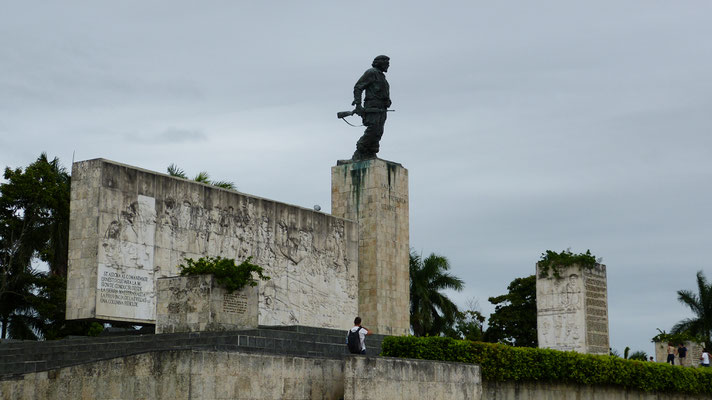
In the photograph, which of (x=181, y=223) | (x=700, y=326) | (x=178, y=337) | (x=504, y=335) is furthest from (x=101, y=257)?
(x=700, y=326)

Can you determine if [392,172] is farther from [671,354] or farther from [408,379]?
[408,379]

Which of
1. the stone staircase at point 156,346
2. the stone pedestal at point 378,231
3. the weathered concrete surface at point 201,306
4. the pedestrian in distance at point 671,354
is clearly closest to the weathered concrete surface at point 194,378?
the stone staircase at point 156,346

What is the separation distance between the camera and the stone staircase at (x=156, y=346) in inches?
583

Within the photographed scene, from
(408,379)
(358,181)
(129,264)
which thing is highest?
(358,181)

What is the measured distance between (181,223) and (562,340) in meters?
8.43

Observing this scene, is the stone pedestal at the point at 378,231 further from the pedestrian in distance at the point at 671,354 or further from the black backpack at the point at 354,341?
the black backpack at the point at 354,341

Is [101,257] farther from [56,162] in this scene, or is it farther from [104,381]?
[56,162]

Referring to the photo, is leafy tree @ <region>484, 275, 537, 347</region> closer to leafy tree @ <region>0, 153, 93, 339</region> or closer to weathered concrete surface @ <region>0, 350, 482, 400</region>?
leafy tree @ <region>0, 153, 93, 339</region>

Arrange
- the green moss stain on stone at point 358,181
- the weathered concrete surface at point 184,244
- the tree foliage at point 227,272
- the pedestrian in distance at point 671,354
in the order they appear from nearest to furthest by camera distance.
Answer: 1. the tree foliage at point 227,272
2. the weathered concrete surface at point 184,244
3. the pedestrian in distance at point 671,354
4. the green moss stain on stone at point 358,181

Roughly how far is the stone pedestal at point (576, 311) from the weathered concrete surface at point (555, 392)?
2136mm

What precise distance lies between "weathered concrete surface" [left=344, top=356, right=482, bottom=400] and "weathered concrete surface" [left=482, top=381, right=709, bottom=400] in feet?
3.52

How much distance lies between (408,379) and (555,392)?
15.4 ft

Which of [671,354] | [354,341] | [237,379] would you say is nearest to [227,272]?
[354,341]

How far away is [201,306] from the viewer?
15711 millimetres
